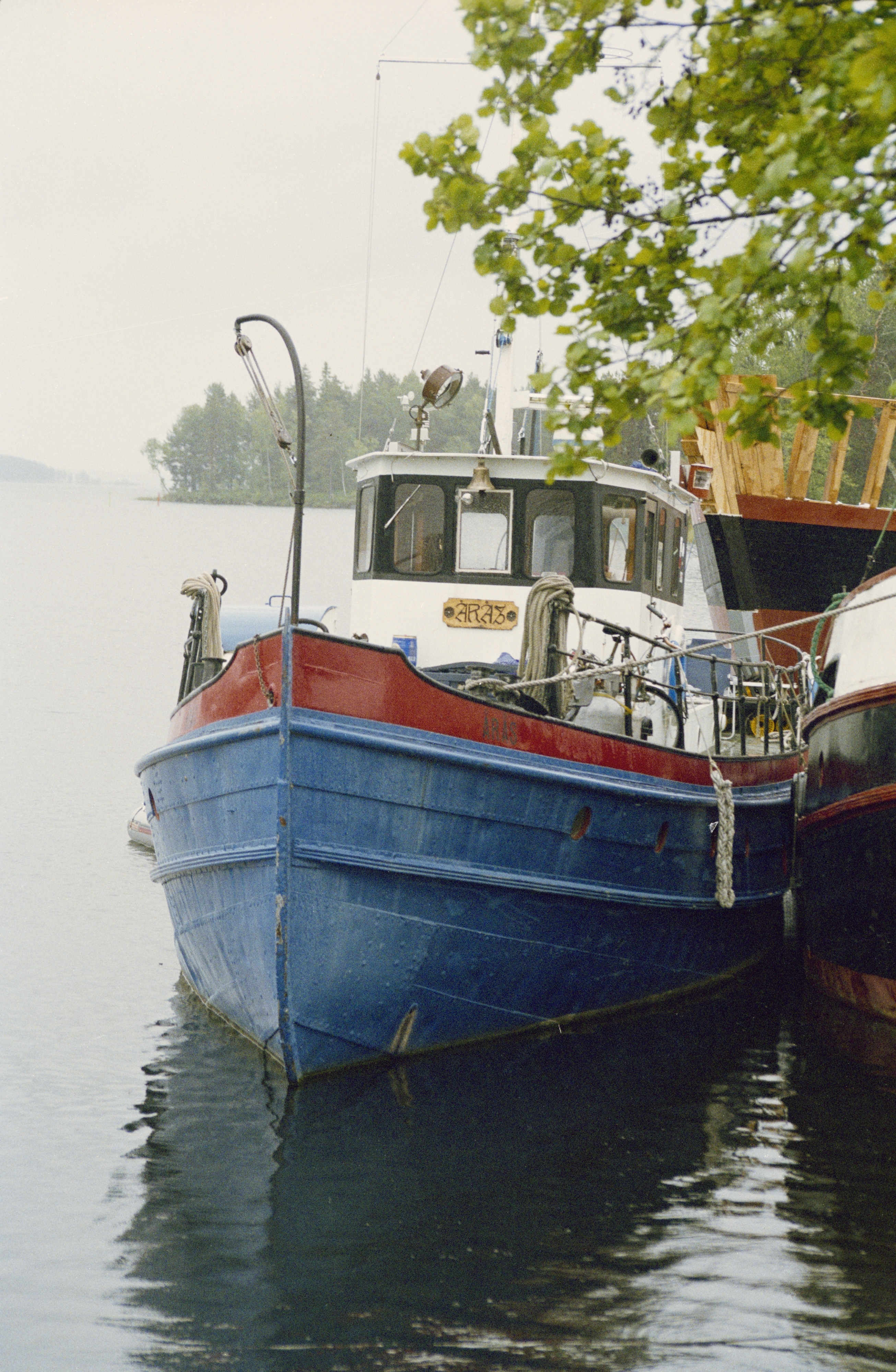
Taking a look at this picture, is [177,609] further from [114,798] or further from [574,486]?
[574,486]

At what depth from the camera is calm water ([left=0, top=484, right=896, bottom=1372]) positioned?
511cm

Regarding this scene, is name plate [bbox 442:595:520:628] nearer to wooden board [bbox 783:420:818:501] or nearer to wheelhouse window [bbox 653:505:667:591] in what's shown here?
wheelhouse window [bbox 653:505:667:591]

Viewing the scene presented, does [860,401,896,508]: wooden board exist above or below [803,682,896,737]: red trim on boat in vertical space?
above

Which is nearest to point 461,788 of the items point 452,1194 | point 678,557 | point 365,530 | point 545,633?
point 545,633

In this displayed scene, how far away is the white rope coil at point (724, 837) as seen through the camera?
30.9 ft

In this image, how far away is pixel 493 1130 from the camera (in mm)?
7301

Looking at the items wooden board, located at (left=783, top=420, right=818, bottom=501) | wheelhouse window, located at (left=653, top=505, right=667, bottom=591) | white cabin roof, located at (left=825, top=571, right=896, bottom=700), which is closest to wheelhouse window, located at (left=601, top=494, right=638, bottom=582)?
wheelhouse window, located at (left=653, top=505, right=667, bottom=591)

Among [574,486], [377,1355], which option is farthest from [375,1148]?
[574,486]

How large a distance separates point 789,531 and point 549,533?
30.7ft

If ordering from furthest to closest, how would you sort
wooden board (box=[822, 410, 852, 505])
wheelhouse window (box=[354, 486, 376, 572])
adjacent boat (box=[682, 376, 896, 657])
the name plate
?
adjacent boat (box=[682, 376, 896, 657])
wooden board (box=[822, 410, 852, 505])
wheelhouse window (box=[354, 486, 376, 572])
the name plate

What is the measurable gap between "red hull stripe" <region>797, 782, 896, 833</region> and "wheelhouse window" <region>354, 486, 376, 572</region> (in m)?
3.73

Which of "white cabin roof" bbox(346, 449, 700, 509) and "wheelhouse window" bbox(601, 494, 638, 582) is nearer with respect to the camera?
"white cabin roof" bbox(346, 449, 700, 509)

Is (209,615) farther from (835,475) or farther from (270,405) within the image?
(835,475)

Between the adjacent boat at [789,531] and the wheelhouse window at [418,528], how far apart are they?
8332 millimetres
